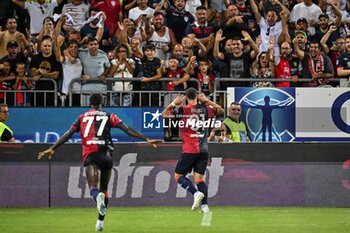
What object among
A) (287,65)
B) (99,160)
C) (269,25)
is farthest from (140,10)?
(99,160)

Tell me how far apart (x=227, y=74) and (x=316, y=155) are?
3.06m

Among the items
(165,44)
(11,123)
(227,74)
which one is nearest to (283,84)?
(227,74)

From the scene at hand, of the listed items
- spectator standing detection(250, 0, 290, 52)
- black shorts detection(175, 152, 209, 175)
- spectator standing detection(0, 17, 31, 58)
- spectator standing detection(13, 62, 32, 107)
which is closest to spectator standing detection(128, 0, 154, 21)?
spectator standing detection(250, 0, 290, 52)

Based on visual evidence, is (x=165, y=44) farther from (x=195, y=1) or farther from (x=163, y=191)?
(x=163, y=191)

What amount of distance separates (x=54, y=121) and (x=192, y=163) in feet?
14.4

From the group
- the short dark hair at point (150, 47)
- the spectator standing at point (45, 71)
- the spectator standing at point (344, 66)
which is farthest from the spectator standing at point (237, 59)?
the spectator standing at point (45, 71)

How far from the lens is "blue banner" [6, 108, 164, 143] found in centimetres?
2038

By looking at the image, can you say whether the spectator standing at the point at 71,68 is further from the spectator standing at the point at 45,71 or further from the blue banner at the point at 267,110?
the blue banner at the point at 267,110

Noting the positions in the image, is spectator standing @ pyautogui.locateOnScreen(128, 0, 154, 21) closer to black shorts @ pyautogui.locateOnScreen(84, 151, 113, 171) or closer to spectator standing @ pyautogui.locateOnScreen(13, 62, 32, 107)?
spectator standing @ pyautogui.locateOnScreen(13, 62, 32, 107)

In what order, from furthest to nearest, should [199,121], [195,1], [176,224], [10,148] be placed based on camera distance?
[195,1] < [10,148] < [199,121] < [176,224]

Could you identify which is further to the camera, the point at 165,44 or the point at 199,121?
the point at 165,44

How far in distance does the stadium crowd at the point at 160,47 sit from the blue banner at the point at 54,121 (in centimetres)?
51

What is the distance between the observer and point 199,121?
56.0 ft

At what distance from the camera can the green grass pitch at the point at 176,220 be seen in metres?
15.0
